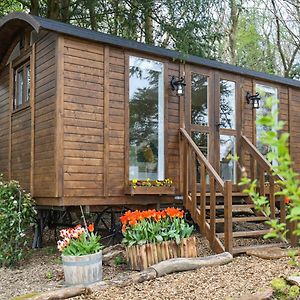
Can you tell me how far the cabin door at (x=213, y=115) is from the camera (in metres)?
6.86

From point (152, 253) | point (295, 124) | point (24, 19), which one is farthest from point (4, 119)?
point (295, 124)

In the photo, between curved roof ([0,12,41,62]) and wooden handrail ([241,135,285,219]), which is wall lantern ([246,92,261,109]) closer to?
wooden handrail ([241,135,285,219])

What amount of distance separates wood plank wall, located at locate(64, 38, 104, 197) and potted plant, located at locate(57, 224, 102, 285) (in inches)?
35.4

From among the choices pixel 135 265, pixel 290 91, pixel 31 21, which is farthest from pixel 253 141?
pixel 31 21

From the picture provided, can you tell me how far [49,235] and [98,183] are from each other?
3.44m

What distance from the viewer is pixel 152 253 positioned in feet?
15.9

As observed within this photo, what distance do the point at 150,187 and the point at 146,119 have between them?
0.99 m

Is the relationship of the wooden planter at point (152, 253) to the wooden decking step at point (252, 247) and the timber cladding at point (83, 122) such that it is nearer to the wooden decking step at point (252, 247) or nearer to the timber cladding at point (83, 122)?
the wooden decking step at point (252, 247)

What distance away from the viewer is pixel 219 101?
7137mm

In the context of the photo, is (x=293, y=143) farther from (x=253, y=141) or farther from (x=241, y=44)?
(x=241, y=44)

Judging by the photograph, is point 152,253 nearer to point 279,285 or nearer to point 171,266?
point 171,266

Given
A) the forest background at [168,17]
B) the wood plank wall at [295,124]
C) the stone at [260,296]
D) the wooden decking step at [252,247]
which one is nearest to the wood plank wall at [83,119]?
the wooden decking step at [252,247]

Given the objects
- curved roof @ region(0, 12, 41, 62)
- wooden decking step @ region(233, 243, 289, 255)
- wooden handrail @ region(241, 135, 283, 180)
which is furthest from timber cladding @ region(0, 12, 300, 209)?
wooden decking step @ region(233, 243, 289, 255)

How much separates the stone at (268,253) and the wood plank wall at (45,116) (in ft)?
8.46
